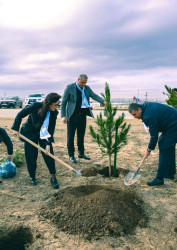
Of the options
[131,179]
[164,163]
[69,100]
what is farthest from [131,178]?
[69,100]

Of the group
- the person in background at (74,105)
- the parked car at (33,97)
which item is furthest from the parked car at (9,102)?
the person in background at (74,105)

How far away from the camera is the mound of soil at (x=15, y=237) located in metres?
2.67

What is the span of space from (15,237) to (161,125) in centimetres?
286

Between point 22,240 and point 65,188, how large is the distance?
1259 mm

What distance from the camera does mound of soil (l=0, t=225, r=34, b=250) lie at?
2674 millimetres

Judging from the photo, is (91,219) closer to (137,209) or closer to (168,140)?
(137,209)

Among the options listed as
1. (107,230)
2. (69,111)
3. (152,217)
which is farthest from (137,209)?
(69,111)

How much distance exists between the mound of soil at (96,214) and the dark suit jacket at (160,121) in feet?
3.71

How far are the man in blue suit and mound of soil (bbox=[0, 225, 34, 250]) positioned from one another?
2.35m

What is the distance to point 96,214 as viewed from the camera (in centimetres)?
295

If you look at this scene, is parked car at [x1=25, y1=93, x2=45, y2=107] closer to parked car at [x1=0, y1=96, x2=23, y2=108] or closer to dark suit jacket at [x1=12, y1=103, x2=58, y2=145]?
parked car at [x1=0, y1=96, x2=23, y2=108]

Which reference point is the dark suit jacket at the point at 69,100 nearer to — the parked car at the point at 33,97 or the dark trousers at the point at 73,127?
the dark trousers at the point at 73,127

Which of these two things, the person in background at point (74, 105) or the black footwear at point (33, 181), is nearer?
the black footwear at point (33, 181)

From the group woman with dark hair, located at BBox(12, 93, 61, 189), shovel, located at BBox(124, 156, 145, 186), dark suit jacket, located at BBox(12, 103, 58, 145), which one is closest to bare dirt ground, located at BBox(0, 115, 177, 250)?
shovel, located at BBox(124, 156, 145, 186)
